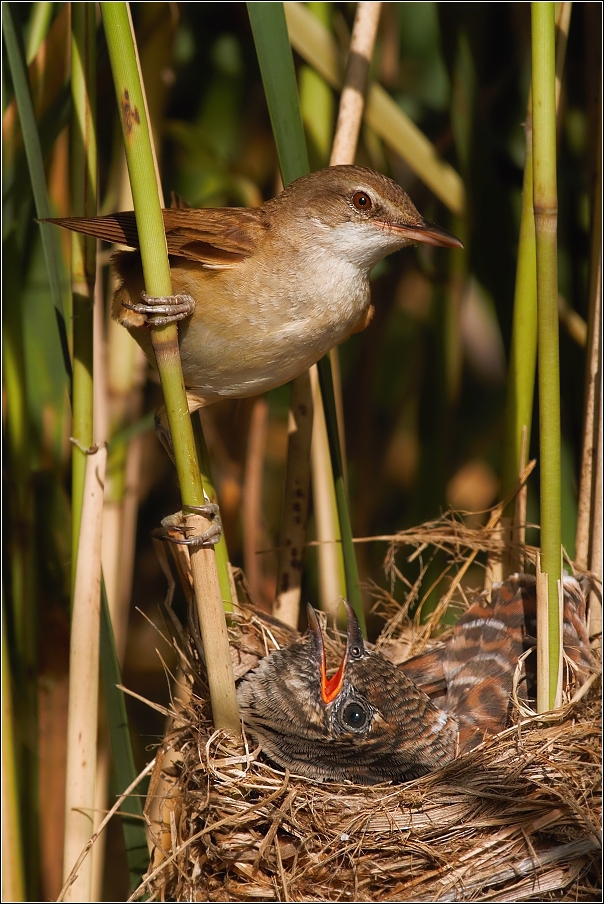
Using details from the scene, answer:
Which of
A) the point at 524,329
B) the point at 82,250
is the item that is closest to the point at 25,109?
the point at 82,250

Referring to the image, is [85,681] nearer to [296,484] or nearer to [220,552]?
[220,552]

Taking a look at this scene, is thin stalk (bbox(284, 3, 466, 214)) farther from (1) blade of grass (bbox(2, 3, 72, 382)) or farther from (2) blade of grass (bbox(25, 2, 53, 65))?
(1) blade of grass (bbox(2, 3, 72, 382))

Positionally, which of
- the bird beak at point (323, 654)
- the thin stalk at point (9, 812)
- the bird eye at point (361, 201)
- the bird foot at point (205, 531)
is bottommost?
the thin stalk at point (9, 812)

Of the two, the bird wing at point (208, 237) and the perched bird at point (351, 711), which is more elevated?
the bird wing at point (208, 237)

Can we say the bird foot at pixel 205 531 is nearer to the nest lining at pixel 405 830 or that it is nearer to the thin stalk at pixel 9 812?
the nest lining at pixel 405 830

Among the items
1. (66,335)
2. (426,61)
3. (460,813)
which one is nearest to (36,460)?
(66,335)

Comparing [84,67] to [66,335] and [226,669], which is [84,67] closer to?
[66,335]

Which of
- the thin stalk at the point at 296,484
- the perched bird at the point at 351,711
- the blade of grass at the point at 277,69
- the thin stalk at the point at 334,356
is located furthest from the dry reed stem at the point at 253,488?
the blade of grass at the point at 277,69
